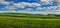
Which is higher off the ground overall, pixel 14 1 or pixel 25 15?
pixel 14 1

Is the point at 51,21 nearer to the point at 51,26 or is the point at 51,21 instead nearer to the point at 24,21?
the point at 51,26

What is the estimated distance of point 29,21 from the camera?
2.04 metres

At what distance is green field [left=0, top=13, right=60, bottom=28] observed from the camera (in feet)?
6.68

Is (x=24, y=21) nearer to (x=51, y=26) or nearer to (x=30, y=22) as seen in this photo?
(x=30, y=22)

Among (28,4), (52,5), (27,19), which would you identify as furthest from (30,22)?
(52,5)

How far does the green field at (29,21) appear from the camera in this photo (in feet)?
6.68

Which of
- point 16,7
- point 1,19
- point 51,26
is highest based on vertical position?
point 16,7

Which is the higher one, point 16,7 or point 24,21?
point 16,7

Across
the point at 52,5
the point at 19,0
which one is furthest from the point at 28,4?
the point at 52,5

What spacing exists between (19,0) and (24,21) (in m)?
0.31

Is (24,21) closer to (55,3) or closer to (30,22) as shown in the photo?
(30,22)

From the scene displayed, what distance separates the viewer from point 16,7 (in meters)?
2.10

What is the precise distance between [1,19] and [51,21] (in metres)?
0.70

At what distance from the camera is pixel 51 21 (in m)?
2.04
